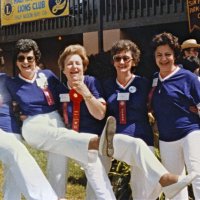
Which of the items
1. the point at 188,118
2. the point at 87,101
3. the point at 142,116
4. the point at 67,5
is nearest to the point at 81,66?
the point at 87,101

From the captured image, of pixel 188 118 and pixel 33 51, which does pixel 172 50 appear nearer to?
pixel 188 118

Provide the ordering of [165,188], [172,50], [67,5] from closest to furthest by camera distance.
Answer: [165,188]
[172,50]
[67,5]

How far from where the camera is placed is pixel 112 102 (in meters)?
4.80

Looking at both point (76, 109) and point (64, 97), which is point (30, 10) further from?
point (76, 109)

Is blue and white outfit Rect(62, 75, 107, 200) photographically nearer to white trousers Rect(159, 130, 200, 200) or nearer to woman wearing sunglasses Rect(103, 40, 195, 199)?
woman wearing sunglasses Rect(103, 40, 195, 199)

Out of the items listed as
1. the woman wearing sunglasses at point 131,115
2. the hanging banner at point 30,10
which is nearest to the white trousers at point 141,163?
the woman wearing sunglasses at point 131,115

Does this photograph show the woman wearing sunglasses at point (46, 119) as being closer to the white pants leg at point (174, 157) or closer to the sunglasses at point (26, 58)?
the sunglasses at point (26, 58)

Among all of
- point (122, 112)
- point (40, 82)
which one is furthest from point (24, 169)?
point (122, 112)

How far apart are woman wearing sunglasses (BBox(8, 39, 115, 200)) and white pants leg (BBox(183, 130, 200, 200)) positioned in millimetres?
733

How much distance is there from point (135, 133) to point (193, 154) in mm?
549

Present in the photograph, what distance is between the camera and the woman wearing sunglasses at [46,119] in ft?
15.4

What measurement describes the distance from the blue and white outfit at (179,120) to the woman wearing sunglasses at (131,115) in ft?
0.47

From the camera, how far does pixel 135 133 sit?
4758mm

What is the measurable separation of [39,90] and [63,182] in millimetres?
899
